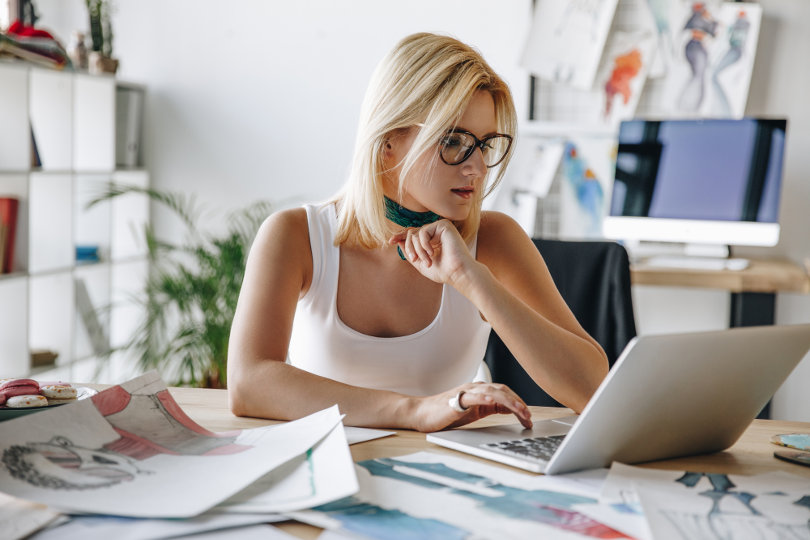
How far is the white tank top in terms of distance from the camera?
4.66 feet

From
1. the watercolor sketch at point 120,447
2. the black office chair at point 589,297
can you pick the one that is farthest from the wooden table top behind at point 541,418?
the black office chair at point 589,297

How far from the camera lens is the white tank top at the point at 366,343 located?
4.66 feet

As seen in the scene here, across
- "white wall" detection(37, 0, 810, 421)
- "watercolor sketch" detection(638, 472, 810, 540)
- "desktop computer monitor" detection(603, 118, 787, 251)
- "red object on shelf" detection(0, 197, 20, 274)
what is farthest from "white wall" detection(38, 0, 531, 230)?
"watercolor sketch" detection(638, 472, 810, 540)

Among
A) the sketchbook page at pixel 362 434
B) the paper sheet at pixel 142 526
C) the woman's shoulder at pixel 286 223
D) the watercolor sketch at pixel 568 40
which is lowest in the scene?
the sketchbook page at pixel 362 434

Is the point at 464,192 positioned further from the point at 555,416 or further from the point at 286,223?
the point at 555,416

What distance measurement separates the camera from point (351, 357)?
1.42 metres

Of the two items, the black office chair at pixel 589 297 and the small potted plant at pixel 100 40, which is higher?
the small potted plant at pixel 100 40

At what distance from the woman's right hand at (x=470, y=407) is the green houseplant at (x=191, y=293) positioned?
77.9 inches

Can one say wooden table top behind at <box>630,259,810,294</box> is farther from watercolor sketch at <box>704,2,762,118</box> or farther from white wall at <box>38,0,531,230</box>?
white wall at <box>38,0,531,230</box>

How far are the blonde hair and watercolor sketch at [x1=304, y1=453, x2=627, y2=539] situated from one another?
2.14ft

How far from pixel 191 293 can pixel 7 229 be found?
0.64 metres

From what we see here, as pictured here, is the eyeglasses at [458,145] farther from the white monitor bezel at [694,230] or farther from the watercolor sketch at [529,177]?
the watercolor sketch at [529,177]

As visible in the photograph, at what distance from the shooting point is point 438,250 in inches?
52.1

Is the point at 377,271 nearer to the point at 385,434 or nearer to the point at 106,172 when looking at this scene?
the point at 385,434
